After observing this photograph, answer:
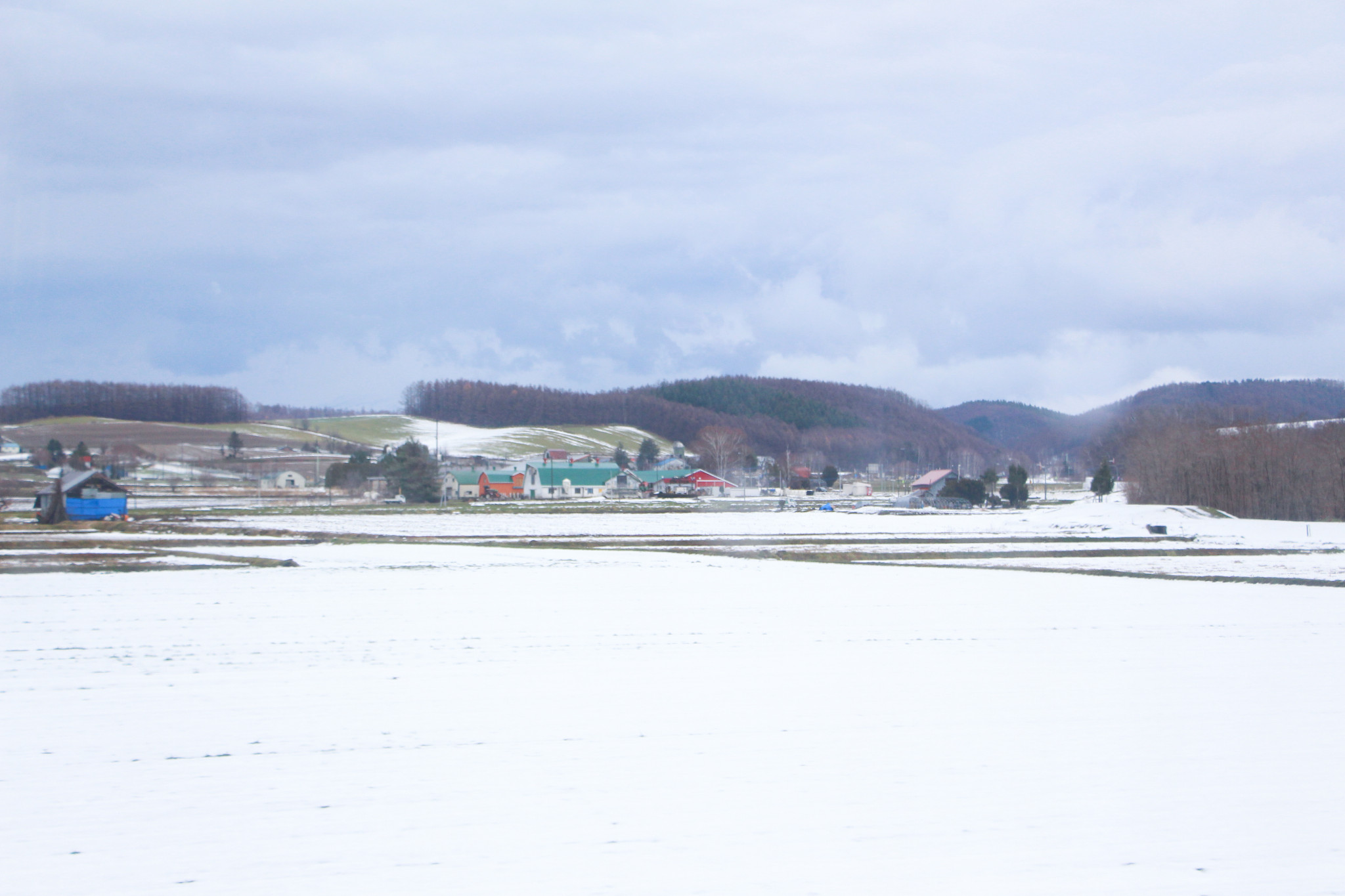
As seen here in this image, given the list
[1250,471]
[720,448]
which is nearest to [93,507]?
[1250,471]

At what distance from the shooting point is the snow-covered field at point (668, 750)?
200 inches

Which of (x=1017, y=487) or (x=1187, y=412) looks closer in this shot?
(x=1017, y=487)

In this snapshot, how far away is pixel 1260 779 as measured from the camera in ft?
21.4

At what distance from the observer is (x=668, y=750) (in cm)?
708

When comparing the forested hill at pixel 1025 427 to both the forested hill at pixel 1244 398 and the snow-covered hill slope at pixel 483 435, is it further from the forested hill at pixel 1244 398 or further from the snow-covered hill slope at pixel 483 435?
the snow-covered hill slope at pixel 483 435

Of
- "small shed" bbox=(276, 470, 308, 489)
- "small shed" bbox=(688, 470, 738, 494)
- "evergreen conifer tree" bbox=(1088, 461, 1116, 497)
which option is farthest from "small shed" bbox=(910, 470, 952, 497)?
"small shed" bbox=(276, 470, 308, 489)

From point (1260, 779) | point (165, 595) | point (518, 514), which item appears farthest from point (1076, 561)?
point (518, 514)

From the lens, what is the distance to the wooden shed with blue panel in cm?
4234

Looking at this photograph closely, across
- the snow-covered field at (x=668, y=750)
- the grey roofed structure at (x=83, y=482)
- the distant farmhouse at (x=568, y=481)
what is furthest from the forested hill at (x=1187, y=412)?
the grey roofed structure at (x=83, y=482)

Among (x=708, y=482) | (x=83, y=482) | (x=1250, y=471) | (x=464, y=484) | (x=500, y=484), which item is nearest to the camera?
(x=83, y=482)

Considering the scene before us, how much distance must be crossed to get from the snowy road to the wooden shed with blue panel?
33579 mm

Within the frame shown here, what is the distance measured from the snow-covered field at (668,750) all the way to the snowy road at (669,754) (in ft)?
0.10

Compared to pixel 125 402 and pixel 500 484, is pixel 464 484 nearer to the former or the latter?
pixel 500 484

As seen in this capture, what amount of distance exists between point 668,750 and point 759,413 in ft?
495
